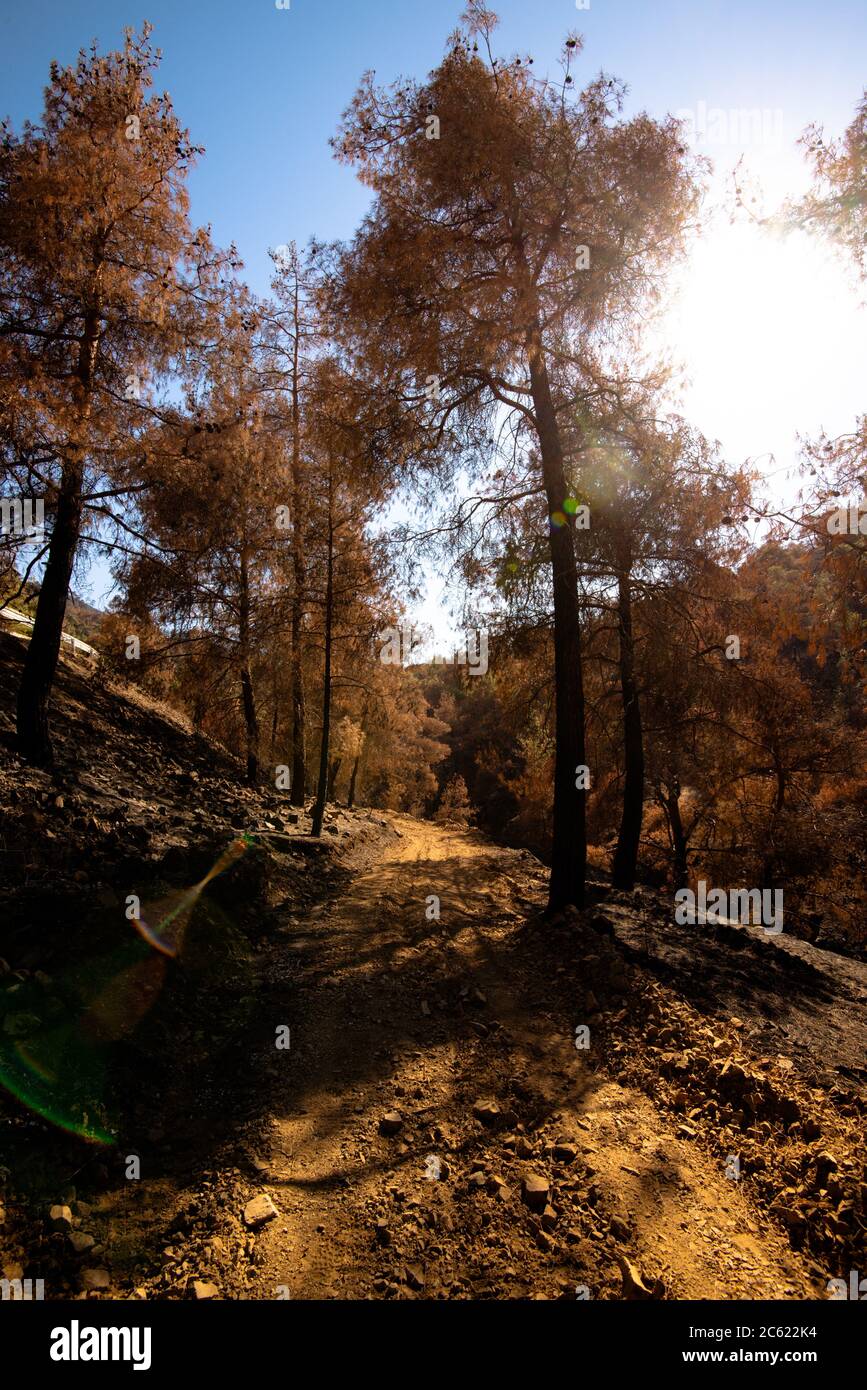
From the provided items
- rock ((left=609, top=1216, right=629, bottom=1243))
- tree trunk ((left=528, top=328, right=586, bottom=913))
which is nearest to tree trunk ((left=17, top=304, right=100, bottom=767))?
tree trunk ((left=528, top=328, right=586, bottom=913))

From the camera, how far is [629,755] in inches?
477

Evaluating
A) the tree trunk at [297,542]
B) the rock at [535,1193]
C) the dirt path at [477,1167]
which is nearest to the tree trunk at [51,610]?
the tree trunk at [297,542]

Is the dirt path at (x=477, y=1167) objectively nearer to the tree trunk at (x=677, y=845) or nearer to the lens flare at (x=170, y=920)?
the lens flare at (x=170, y=920)

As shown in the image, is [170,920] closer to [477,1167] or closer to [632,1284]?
[477,1167]

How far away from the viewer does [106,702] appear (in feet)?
44.2

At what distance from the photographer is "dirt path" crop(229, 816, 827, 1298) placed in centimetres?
284

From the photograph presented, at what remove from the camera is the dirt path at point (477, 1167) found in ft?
9.33

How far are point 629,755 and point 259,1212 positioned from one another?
10.4 metres

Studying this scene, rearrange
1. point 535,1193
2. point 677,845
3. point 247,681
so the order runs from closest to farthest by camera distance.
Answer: point 535,1193 → point 247,681 → point 677,845

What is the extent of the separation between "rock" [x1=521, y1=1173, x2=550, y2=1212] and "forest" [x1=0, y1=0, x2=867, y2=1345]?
18 mm

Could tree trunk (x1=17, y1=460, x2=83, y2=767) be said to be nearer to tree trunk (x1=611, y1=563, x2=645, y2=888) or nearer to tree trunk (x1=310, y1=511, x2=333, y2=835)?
tree trunk (x1=310, y1=511, x2=333, y2=835)

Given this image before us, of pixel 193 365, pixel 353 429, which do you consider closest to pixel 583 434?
pixel 353 429

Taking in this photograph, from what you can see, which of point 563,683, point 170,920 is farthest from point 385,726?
point 170,920
